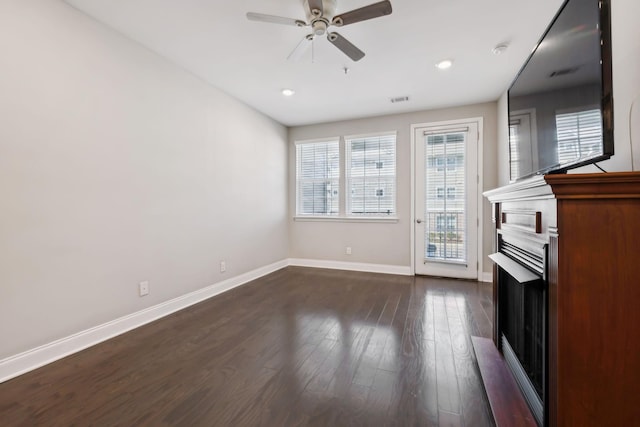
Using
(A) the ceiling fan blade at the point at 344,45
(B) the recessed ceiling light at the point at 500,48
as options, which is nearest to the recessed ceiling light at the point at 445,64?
(B) the recessed ceiling light at the point at 500,48

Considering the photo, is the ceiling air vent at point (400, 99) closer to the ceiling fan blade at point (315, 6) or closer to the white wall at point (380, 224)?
the white wall at point (380, 224)

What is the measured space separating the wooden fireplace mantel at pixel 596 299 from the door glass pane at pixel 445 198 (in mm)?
3240

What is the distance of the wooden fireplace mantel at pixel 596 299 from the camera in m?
0.90

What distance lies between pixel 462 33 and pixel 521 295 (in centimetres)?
218

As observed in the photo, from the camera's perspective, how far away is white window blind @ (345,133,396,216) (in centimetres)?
439

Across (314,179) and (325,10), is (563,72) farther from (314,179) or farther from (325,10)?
(314,179)

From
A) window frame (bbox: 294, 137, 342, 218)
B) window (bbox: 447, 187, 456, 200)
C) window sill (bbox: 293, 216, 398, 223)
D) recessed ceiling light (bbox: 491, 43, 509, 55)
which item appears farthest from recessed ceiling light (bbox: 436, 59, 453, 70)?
window sill (bbox: 293, 216, 398, 223)

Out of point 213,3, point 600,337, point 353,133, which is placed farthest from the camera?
point 353,133

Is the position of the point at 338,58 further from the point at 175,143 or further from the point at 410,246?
the point at 410,246

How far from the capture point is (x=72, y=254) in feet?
6.69

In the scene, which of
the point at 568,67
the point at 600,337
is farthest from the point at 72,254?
the point at 568,67

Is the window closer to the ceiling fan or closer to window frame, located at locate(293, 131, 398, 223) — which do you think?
window frame, located at locate(293, 131, 398, 223)

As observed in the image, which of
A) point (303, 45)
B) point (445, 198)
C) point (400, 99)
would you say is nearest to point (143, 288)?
point (303, 45)

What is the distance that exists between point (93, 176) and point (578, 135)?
3.07m
